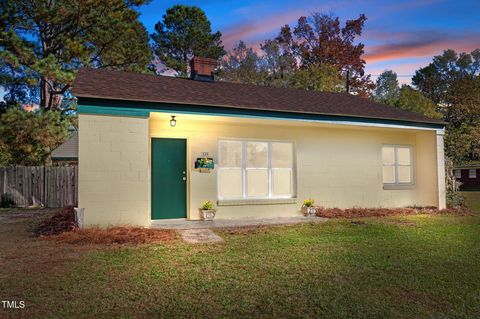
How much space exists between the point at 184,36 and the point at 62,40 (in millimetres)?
14167

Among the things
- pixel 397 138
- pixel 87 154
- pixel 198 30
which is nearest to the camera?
pixel 87 154

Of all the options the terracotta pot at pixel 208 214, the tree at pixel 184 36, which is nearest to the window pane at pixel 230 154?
the terracotta pot at pixel 208 214

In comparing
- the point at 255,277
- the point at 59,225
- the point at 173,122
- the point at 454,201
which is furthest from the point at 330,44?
the point at 255,277

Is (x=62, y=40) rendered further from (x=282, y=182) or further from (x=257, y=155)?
(x=282, y=182)

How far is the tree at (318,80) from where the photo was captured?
981 inches

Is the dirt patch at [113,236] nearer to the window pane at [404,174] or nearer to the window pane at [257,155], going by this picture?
the window pane at [257,155]

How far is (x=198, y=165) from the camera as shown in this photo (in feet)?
32.1

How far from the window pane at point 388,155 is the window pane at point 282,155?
3.61 m

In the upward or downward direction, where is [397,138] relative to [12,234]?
upward

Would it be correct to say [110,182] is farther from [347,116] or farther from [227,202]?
[347,116]

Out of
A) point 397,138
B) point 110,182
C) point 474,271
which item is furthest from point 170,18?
point 474,271

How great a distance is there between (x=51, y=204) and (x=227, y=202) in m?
9.58

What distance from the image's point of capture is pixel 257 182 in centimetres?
1069

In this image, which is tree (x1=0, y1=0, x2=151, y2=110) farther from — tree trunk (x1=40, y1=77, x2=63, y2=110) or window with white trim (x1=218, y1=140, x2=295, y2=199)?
window with white trim (x1=218, y1=140, x2=295, y2=199)
